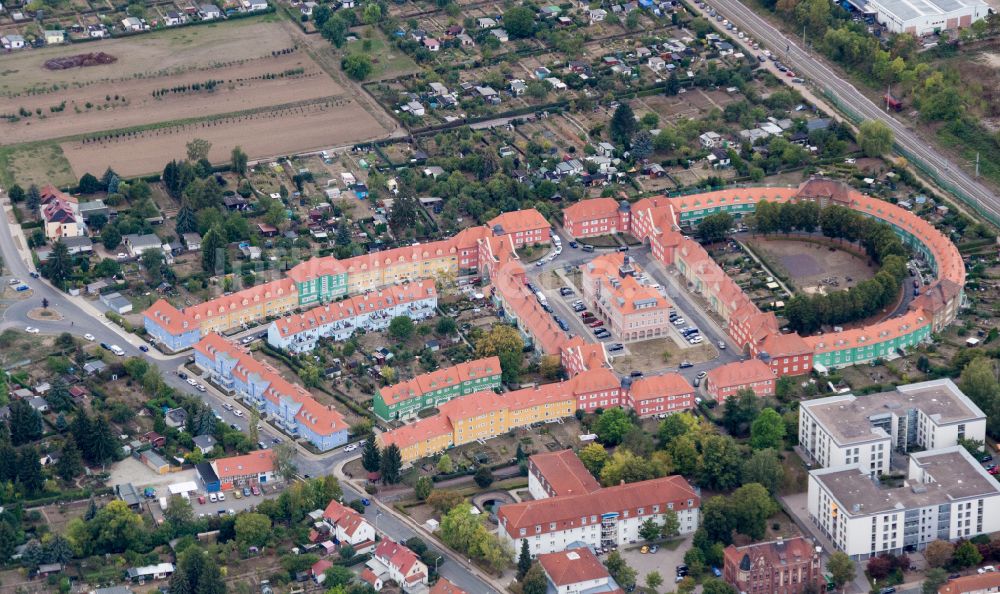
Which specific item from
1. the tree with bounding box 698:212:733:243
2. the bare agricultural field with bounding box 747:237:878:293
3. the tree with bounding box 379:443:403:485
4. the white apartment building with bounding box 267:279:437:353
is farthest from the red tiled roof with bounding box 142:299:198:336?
the bare agricultural field with bounding box 747:237:878:293

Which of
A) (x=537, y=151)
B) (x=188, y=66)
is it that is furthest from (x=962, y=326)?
(x=188, y=66)

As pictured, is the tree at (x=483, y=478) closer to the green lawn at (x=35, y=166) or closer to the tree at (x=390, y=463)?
the tree at (x=390, y=463)

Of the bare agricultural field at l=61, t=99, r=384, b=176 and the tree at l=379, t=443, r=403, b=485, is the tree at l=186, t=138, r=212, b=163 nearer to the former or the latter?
the bare agricultural field at l=61, t=99, r=384, b=176

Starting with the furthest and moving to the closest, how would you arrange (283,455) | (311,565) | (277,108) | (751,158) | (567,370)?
(277,108), (751,158), (567,370), (283,455), (311,565)

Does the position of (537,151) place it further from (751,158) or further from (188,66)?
(188,66)

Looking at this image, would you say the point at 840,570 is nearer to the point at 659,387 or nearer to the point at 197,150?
the point at 659,387

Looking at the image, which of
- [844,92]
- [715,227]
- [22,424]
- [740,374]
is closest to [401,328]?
[740,374]
